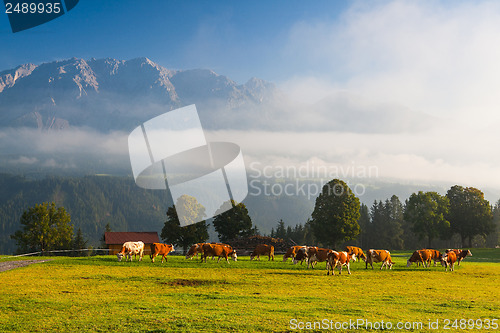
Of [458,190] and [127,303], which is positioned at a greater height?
[458,190]

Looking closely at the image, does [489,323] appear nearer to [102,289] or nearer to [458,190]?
[102,289]

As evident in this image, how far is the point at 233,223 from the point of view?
2776 inches

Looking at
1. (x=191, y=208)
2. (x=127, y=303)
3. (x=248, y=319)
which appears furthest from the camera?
(x=191, y=208)

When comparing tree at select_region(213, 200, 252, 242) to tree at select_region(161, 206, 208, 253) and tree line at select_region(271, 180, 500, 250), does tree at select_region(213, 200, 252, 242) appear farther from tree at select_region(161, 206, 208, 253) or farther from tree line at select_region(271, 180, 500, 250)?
tree line at select_region(271, 180, 500, 250)

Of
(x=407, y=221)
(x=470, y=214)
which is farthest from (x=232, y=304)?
(x=407, y=221)

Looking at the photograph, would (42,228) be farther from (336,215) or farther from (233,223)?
(336,215)

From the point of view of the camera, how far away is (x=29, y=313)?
40.0 ft

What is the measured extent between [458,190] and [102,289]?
8850cm

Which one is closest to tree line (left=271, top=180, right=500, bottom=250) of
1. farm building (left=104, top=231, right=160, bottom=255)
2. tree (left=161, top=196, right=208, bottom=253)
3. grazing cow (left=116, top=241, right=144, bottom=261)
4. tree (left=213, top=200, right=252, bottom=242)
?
tree (left=213, top=200, right=252, bottom=242)

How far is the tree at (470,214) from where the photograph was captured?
266ft

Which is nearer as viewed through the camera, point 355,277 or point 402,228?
point 355,277

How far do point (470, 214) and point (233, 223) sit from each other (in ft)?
174

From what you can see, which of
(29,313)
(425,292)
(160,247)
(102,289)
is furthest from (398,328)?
(160,247)

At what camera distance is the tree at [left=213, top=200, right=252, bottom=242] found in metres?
70.5
